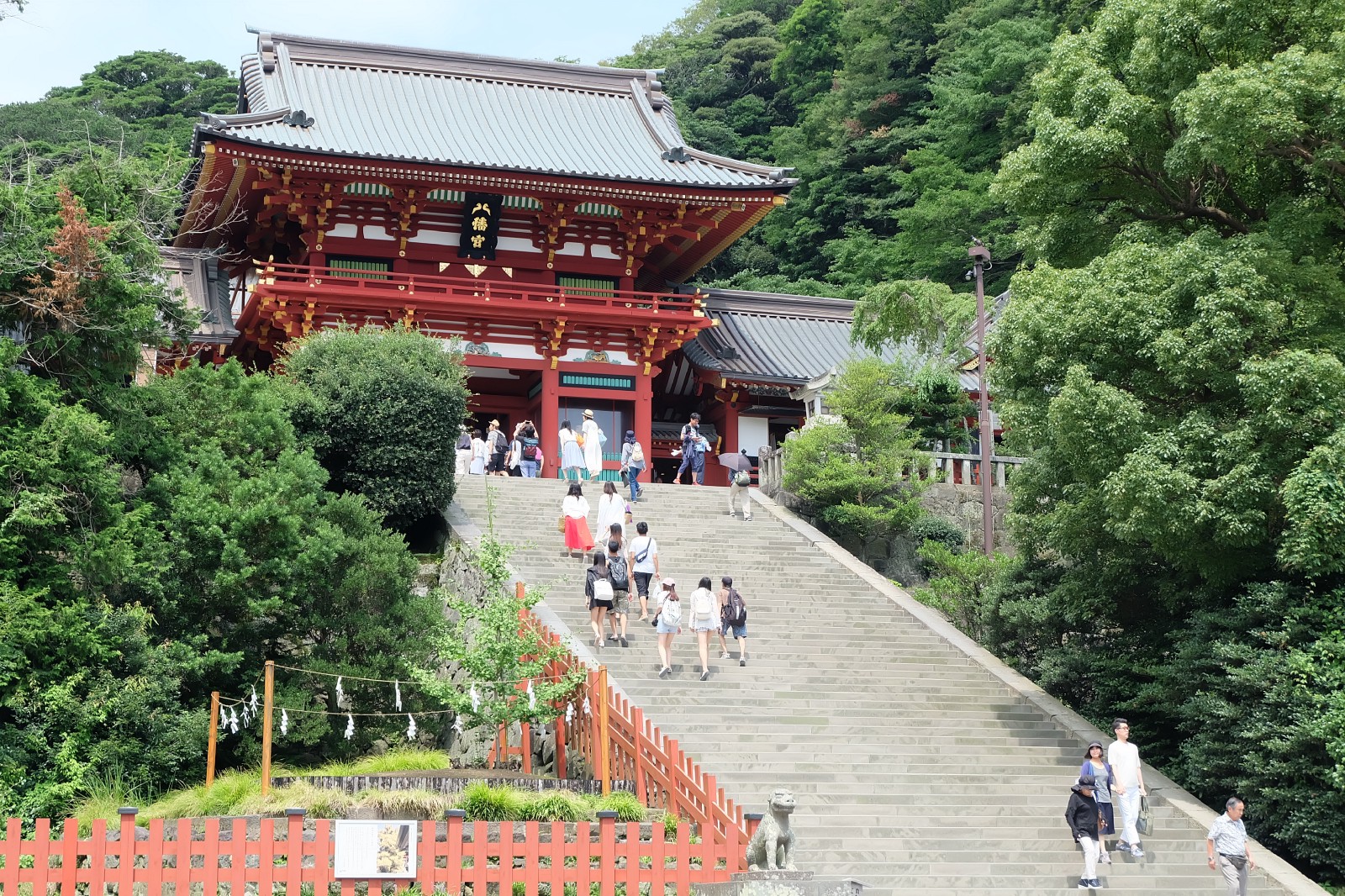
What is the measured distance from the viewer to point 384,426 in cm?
1997

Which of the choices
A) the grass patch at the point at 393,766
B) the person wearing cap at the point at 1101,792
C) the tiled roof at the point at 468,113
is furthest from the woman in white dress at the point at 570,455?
the person wearing cap at the point at 1101,792

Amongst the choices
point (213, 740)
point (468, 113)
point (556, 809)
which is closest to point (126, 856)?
point (556, 809)

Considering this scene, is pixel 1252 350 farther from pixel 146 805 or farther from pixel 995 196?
pixel 146 805

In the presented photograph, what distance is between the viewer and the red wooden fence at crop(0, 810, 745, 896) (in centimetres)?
952

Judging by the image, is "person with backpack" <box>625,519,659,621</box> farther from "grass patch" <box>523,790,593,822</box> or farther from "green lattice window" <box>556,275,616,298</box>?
"green lattice window" <box>556,275,616,298</box>

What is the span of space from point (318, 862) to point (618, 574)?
706 cm

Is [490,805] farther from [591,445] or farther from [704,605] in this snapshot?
[591,445]

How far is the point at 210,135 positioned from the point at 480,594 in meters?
11.2

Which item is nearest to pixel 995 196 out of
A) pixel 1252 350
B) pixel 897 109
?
pixel 1252 350

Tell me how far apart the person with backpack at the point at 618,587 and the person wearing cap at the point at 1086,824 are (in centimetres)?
588

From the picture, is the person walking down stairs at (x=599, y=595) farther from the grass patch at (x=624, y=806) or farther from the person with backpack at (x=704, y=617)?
the grass patch at (x=624, y=806)

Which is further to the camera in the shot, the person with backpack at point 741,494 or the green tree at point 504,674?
the person with backpack at point 741,494

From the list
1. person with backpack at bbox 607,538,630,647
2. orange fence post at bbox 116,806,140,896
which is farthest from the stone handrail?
orange fence post at bbox 116,806,140,896

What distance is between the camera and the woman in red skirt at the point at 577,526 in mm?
19312
